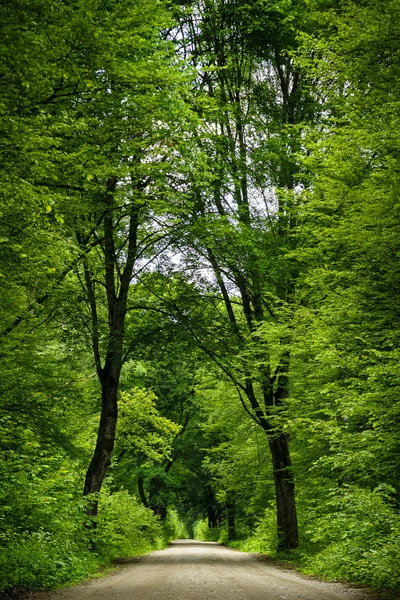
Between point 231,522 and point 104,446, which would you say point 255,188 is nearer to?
point 104,446

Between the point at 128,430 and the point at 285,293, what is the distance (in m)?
11.3

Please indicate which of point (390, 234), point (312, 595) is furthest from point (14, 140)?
point (312, 595)

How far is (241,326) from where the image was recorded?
1791 centimetres

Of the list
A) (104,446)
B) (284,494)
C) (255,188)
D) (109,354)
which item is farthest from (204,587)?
(255,188)

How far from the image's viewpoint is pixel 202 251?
1708 cm

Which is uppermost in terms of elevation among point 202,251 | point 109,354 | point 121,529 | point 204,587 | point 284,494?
point 202,251

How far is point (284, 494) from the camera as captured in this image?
17.0 metres

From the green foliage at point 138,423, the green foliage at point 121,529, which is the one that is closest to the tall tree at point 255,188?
the green foliage at point 121,529

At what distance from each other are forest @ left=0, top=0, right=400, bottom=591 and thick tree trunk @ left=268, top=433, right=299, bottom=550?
0.08m

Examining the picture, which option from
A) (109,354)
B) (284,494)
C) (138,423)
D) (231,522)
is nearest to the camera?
(109,354)

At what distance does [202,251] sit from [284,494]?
7.56 meters

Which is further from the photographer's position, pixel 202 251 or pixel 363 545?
pixel 202 251

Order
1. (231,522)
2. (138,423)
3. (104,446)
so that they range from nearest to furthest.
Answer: (104,446)
(138,423)
(231,522)

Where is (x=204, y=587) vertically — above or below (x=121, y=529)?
below
